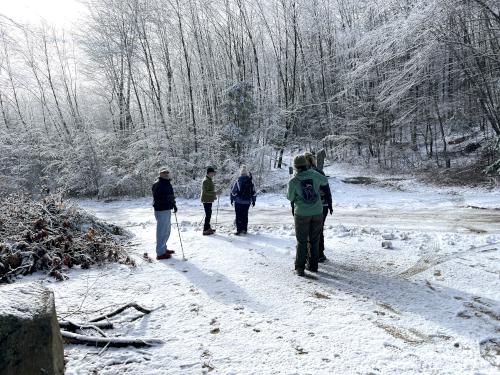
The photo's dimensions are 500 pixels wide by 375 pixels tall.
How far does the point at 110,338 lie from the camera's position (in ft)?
13.3

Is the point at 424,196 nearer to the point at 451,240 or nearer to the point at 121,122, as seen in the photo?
the point at 451,240

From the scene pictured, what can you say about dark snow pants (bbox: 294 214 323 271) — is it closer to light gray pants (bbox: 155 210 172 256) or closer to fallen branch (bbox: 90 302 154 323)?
fallen branch (bbox: 90 302 154 323)

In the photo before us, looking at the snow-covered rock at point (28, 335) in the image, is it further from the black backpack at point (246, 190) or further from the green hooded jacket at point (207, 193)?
the green hooded jacket at point (207, 193)

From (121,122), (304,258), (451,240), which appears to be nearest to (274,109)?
(121,122)

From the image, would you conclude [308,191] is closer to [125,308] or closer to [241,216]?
[125,308]

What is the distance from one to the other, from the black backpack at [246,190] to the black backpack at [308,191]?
3.69m

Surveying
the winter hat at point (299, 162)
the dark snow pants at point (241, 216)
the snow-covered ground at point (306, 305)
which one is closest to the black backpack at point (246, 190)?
the dark snow pants at point (241, 216)

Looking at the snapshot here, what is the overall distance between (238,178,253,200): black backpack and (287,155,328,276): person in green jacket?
3.51m

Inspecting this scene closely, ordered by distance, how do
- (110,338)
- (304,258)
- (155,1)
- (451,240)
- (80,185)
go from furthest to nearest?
(155,1) → (80,185) → (451,240) → (304,258) → (110,338)

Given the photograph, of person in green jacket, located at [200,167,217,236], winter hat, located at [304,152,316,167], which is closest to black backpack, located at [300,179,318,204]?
winter hat, located at [304,152,316,167]

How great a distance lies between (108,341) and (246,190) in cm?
621

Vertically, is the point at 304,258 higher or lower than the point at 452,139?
lower

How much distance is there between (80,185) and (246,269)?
2024 cm

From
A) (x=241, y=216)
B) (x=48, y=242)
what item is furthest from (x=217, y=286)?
(x=241, y=216)
